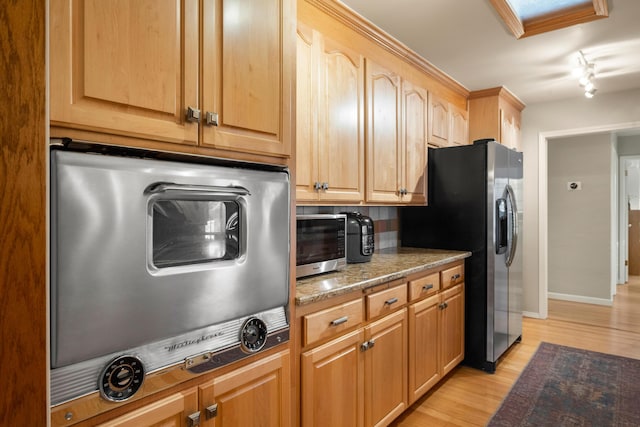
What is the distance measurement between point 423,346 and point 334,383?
94cm

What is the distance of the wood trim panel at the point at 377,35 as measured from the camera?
213cm

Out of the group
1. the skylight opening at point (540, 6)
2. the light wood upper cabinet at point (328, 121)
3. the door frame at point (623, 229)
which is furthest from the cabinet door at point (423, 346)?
the door frame at point (623, 229)

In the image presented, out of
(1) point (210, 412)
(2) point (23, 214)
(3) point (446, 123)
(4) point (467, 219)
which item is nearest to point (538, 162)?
(3) point (446, 123)

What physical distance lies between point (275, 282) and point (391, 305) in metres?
0.98

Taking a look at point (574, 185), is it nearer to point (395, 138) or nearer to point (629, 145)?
point (629, 145)

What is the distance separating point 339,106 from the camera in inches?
86.5

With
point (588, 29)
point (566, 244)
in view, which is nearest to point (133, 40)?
point (588, 29)

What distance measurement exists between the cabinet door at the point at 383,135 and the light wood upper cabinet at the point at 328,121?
10 centimetres

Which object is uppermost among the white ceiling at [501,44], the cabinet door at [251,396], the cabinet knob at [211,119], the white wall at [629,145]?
the white ceiling at [501,44]

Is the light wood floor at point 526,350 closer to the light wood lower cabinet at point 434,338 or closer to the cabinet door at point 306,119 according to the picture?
the light wood lower cabinet at point 434,338

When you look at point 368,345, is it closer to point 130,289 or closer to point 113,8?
point 130,289

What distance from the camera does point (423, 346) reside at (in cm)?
243

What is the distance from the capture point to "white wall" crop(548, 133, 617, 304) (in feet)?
16.0

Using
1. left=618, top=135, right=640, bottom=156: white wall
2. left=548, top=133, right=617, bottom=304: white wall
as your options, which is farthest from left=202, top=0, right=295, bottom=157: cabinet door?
left=618, top=135, right=640, bottom=156: white wall
